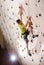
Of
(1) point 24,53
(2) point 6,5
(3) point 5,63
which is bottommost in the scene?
(3) point 5,63

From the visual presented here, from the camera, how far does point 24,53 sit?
154 cm

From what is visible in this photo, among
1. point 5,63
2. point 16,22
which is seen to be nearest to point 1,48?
point 5,63

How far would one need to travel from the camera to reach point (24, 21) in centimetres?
140

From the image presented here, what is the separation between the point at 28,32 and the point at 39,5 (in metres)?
0.27

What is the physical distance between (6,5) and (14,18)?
14 centimetres

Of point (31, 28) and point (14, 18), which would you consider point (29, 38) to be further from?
point (14, 18)

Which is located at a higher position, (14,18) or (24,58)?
(14,18)

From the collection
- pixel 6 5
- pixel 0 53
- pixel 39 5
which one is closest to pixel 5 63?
pixel 0 53

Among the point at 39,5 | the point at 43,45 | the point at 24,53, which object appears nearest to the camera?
the point at 39,5

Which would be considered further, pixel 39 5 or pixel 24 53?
pixel 24 53

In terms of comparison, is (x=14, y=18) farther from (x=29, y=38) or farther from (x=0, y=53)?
(x=0, y=53)

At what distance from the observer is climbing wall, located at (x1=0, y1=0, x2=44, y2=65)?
4.31ft

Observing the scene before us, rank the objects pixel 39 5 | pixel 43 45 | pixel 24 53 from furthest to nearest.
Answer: pixel 24 53
pixel 43 45
pixel 39 5

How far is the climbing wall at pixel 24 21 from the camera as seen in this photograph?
1313 millimetres
